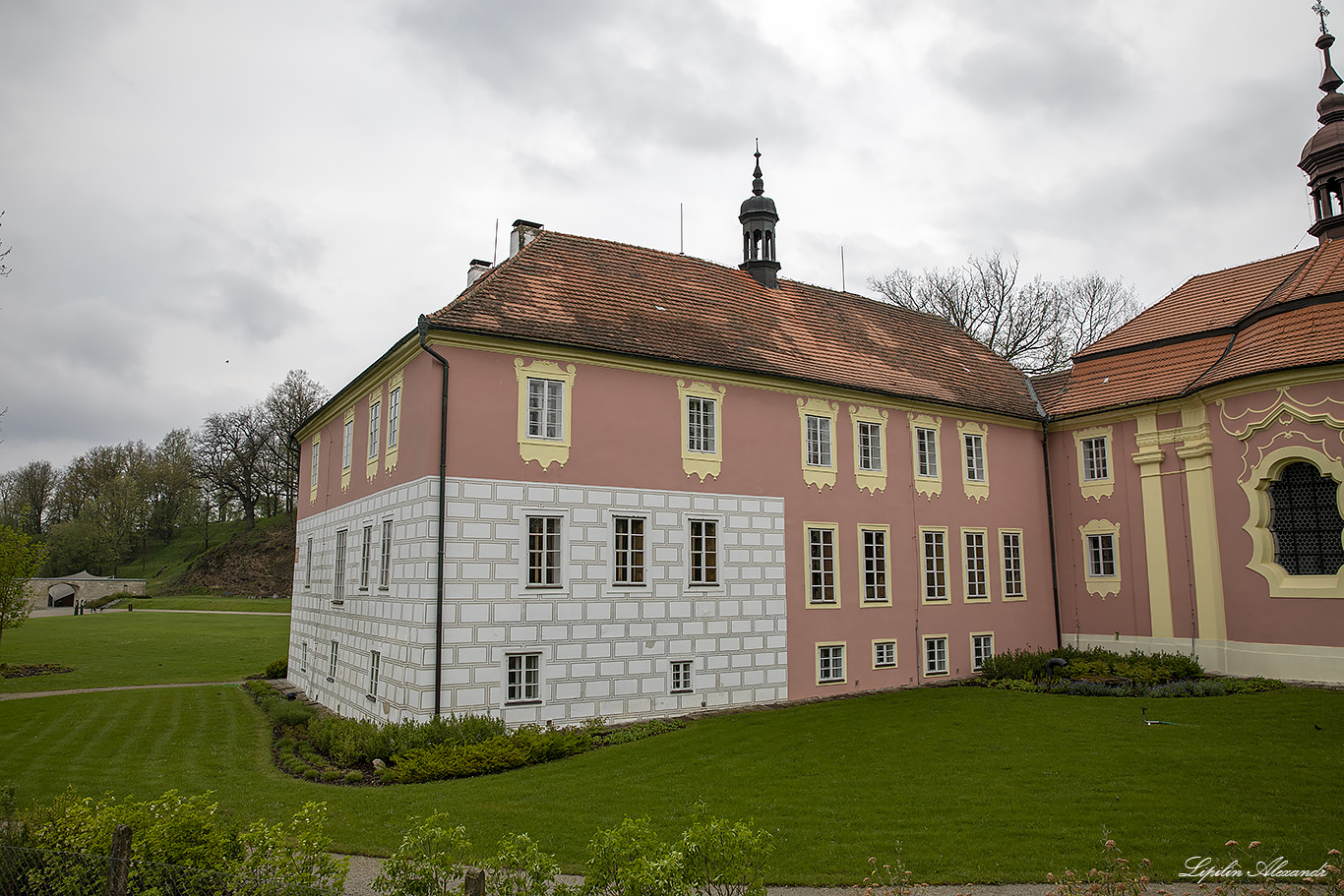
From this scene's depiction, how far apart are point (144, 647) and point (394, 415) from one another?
26402 millimetres

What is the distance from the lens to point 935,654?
860 inches

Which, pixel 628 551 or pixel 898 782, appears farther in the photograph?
pixel 628 551

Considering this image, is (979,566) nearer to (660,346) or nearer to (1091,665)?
(1091,665)

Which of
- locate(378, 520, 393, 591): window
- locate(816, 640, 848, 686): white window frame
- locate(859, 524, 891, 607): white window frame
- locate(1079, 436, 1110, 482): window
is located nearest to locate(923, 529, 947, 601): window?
locate(859, 524, 891, 607): white window frame

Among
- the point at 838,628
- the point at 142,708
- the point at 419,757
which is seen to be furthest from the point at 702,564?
the point at 142,708

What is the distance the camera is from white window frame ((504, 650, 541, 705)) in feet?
50.4

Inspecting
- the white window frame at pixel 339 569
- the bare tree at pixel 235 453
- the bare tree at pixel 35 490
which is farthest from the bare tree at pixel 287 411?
the white window frame at pixel 339 569

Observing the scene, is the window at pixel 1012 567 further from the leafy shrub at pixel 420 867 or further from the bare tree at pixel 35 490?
the bare tree at pixel 35 490

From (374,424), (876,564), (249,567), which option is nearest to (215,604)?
(249,567)

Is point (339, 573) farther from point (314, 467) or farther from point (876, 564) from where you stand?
point (876, 564)

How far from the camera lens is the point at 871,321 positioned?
25.5 m

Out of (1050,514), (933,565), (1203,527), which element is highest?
(1050,514)

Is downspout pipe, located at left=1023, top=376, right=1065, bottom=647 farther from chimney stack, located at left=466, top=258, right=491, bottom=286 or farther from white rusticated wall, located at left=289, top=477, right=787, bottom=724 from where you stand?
chimney stack, located at left=466, top=258, right=491, bottom=286

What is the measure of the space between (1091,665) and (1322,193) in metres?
15.9
